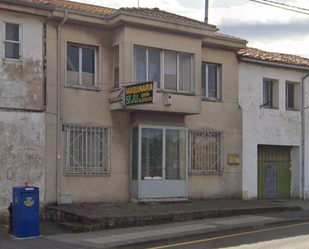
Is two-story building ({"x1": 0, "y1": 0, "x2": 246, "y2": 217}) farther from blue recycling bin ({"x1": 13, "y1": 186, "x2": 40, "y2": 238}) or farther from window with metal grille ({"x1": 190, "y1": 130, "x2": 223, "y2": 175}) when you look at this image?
blue recycling bin ({"x1": 13, "y1": 186, "x2": 40, "y2": 238})

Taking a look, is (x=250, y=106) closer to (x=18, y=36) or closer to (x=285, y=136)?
(x=285, y=136)

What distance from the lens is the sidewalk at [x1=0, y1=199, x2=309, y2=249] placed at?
11.9 m

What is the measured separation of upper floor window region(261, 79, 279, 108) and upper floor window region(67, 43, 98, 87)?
8010 mm

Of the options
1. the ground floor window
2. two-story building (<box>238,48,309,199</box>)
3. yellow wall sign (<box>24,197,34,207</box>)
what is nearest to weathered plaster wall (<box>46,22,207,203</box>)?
the ground floor window

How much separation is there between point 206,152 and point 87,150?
16.3 feet

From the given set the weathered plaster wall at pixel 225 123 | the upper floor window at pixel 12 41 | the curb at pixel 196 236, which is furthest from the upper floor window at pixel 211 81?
the upper floor window at pixel 12 41

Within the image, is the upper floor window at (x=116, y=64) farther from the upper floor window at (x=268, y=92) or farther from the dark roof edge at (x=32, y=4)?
the upper floor window at (x=268, y=92)

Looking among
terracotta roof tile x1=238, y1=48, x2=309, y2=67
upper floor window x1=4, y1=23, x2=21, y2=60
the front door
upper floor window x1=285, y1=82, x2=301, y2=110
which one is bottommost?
the front door

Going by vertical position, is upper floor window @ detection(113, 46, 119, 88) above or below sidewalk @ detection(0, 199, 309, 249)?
above

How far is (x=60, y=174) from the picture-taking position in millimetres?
16016

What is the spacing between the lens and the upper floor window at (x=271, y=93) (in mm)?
21875

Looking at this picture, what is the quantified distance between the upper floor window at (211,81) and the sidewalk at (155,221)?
13.6 ft

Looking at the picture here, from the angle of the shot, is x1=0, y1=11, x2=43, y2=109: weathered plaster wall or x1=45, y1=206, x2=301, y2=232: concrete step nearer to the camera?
x1=45, y1=206, x2=301, y2=232: concrete step

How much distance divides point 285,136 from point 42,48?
36.7 feet
